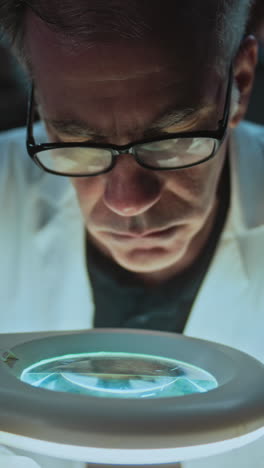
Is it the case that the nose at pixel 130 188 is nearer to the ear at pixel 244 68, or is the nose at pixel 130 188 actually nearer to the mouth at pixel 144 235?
the mouth at pixel 144 235

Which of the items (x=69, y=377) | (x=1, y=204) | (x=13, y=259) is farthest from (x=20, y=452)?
(x=1, y=204)

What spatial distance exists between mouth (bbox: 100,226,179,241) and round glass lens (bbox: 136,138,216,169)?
0.47ft

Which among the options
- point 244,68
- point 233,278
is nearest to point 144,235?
point 233,278

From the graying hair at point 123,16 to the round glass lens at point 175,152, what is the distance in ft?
0.58

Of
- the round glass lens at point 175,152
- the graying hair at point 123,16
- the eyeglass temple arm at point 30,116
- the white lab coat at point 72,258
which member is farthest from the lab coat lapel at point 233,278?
the eyeglass temple arm at point 30,116

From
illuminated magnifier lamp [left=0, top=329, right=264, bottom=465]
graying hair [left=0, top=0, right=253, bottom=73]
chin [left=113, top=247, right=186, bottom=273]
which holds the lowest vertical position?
chin [left=113, top=247, right=186, bottom=273]

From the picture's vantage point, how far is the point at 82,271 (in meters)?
1.59

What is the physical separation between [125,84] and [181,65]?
13cm

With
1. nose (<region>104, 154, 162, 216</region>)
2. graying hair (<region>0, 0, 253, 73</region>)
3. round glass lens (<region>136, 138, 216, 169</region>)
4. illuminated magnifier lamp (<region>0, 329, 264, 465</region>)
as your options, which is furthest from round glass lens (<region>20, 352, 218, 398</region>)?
graying hair (<region>0, 0, 253, 73</region>)

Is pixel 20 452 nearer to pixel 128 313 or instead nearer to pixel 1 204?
pixel 128 313

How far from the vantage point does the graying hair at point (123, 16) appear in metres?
1.04

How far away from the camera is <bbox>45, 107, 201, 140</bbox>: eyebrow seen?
1.14 m

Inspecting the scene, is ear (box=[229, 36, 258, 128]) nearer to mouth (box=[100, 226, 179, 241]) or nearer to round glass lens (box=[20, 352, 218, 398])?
mouth (box=[100, 226, 179, 241])

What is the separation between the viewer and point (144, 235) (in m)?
1.23
